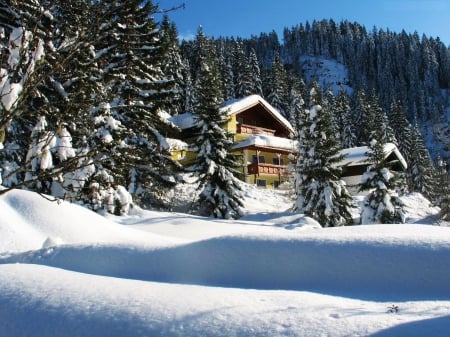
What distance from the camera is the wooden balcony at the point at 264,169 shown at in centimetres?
3434

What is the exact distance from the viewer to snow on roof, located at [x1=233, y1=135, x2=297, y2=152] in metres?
34.6

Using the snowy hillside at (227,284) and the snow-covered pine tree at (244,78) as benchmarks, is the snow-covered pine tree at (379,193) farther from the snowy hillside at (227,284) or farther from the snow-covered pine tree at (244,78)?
the snow-covered pine tree at (244,78)

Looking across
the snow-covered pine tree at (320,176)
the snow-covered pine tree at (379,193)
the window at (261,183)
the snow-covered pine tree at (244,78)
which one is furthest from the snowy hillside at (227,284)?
the snow-covered pine tree at (244,78)

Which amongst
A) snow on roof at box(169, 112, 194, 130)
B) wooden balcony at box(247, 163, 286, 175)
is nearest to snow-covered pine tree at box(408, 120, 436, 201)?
wooden balcony at box(247, 163, 286, 175)

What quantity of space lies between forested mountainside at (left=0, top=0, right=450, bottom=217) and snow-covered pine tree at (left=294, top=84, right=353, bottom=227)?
0.81 meters

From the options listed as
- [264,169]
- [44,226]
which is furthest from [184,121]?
[44,226]

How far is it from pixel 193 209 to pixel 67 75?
18.8 metres

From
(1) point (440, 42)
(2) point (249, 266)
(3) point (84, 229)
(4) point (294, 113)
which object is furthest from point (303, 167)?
(1) point (440, 42)

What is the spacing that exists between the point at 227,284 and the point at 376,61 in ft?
512

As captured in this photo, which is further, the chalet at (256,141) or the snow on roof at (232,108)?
the snow on roof at (232,108)

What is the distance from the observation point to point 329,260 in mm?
6031

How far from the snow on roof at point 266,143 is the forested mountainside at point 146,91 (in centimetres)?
441

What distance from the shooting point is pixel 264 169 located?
35.0m

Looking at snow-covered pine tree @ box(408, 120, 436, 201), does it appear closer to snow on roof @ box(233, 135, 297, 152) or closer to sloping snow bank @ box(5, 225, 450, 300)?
snow on roof @ box(233, 135, 297, 152)
